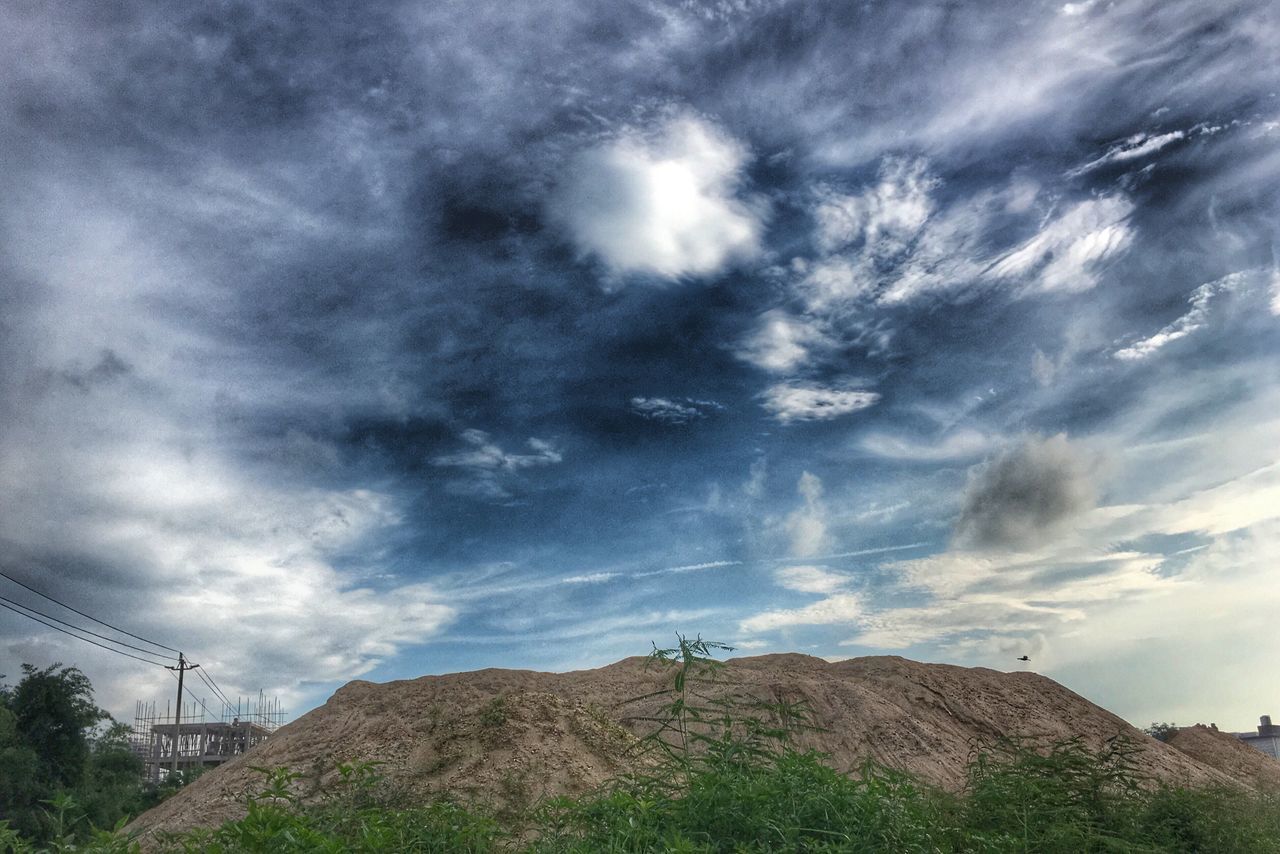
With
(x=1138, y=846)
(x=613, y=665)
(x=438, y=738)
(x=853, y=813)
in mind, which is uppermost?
(x=613, y=665)

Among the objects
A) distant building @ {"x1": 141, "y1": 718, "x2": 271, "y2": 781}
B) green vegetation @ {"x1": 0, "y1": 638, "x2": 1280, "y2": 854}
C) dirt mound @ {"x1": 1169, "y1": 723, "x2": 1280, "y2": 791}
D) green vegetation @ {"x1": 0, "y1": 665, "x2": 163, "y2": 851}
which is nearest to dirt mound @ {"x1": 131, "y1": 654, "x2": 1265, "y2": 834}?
dirt mound @ {"x1": 1169, "y1": 723, "x2": 1280, "y2": 791}

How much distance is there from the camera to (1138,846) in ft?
17.3

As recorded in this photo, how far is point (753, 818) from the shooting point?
152 inches

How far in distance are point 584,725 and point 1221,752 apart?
24144mm

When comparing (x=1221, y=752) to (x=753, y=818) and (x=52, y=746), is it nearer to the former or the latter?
(x=753, y=818)

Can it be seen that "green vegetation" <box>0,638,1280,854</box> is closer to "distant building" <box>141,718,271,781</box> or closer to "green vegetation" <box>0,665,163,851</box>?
"green vegetation" <box>0,665,163,851</box>

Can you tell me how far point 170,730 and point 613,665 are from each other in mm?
35009

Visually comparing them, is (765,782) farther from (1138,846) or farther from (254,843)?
(1138,846)

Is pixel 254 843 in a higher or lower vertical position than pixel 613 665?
lower

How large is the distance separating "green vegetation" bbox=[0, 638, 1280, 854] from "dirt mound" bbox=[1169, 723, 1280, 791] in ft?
76.0

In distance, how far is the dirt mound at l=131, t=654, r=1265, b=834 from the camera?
488 inches

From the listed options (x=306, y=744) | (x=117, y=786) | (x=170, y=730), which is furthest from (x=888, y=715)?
(x=170, y=730)

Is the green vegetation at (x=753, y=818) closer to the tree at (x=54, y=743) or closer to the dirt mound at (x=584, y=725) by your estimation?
the dirt mound at (x=584, y=725)

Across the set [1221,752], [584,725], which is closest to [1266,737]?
[1221,752]
